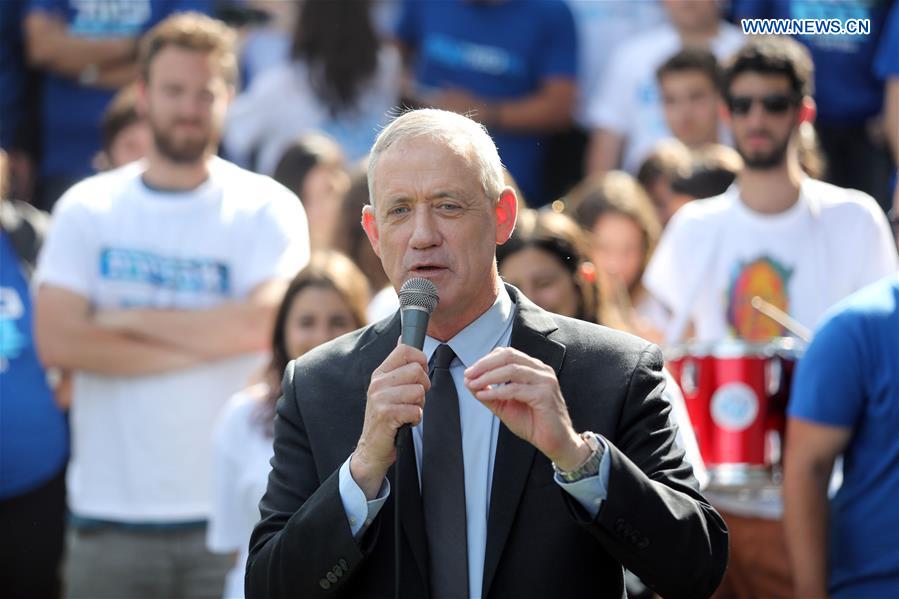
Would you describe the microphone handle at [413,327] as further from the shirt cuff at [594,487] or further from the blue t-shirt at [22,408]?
the blue t-shirt at [22,408]

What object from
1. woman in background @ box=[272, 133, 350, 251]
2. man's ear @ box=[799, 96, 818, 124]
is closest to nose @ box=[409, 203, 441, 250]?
man's ear @ box=[799, 96, 818, 124]

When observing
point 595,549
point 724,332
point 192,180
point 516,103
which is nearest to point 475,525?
point 595,549

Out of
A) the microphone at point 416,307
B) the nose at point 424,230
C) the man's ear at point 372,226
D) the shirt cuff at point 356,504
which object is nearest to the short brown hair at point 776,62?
the man's ear at point 372,226

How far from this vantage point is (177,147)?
6547mm

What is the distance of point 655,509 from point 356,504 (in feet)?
2.07

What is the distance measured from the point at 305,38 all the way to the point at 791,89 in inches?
155

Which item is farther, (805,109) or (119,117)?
(119,117)

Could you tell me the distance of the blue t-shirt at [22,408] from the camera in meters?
6.63

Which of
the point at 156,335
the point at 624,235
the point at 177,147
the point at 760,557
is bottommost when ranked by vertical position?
the point at 760,557

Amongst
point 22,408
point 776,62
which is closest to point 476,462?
point 776,62

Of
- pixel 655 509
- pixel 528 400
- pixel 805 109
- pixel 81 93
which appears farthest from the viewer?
pixel 81 93

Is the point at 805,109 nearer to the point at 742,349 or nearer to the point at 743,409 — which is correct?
the point at 742,349

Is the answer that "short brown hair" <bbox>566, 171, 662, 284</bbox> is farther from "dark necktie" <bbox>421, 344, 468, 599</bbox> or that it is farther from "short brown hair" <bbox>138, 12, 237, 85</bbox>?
"dark necktie" <bbox>421, 344, 468, 599</bbox>

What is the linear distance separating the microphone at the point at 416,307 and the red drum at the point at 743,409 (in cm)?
257
